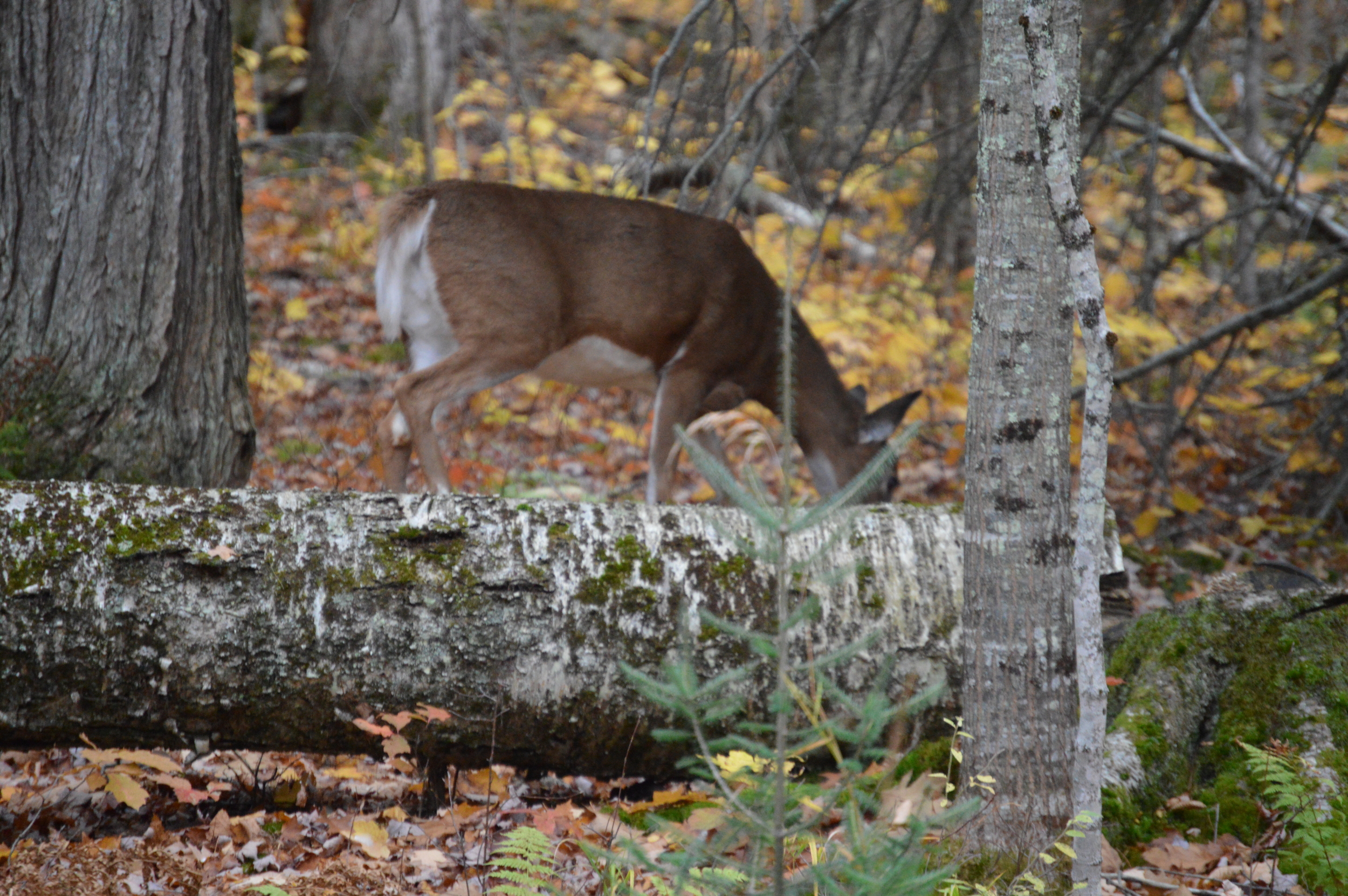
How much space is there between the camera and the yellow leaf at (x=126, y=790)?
123 inches

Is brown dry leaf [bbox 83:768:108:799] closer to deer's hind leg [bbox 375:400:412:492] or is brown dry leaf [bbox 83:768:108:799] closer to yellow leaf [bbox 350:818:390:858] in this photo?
yellow leaf [bbox 350:818:390:858]

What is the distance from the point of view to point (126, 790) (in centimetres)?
314

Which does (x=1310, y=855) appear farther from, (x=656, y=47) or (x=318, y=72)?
(x=656, y=47)

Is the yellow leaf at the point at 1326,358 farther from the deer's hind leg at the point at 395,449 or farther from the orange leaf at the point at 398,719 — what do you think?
the orange leaf at the point at 398,719

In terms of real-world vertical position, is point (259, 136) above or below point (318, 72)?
below

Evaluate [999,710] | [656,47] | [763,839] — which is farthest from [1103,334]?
[656,47]

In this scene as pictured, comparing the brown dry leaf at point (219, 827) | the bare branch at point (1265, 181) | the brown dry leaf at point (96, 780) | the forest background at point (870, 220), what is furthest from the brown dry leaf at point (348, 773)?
the bare branch at point (1265, 181)

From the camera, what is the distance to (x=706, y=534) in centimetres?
373

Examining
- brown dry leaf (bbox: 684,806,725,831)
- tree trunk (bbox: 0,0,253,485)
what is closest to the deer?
tree trunk (bbox: 0,0,253,485)

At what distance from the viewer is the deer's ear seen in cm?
714

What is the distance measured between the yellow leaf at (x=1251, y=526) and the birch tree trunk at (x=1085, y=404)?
521 cm

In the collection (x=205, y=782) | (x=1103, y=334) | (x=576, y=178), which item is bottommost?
(x=205, y=782)

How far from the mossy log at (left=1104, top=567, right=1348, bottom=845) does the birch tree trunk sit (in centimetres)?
99

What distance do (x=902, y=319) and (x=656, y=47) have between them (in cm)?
1057
